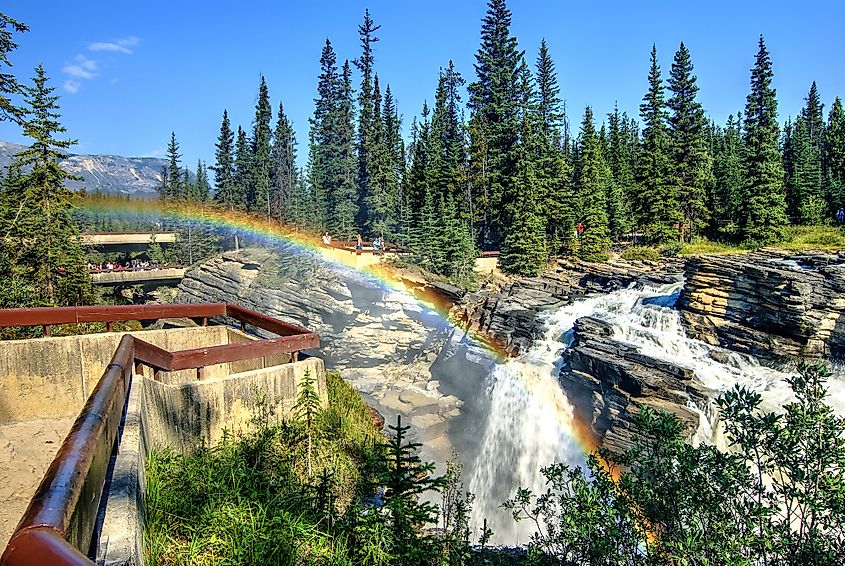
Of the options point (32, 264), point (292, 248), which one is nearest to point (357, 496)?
point (32, 264)

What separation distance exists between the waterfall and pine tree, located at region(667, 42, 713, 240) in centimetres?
1707

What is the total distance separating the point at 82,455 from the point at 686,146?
43607 millimetres

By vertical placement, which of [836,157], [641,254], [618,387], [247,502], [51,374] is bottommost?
[618,387]

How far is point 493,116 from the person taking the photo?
42.7 m

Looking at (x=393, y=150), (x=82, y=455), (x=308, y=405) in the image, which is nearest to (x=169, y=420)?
(x=308, y=405)

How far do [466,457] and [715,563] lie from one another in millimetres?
14993

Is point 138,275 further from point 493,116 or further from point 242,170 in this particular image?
point 493,116

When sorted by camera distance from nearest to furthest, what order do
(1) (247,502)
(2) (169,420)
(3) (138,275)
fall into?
1. (1) (247,502)
2. (2) (169,420)
3. (3) (138,275)

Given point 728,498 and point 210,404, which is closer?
point 728,498

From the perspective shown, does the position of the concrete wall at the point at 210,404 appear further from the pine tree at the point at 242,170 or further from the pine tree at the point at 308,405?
the pine tree at the point at 242,170

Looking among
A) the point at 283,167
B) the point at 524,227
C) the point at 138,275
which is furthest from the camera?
the point at 283,167

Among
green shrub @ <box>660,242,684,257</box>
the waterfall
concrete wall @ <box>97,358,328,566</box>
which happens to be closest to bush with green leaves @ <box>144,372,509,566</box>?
concrete wall @ <box>97,358,328,566</box>

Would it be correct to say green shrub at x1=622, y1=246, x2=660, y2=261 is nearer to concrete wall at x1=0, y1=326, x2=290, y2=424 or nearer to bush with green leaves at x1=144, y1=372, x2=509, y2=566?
bush with green leaves at x1=144, y1=372, x2=509, y2=566

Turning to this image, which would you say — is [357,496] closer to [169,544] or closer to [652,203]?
[169,544]
